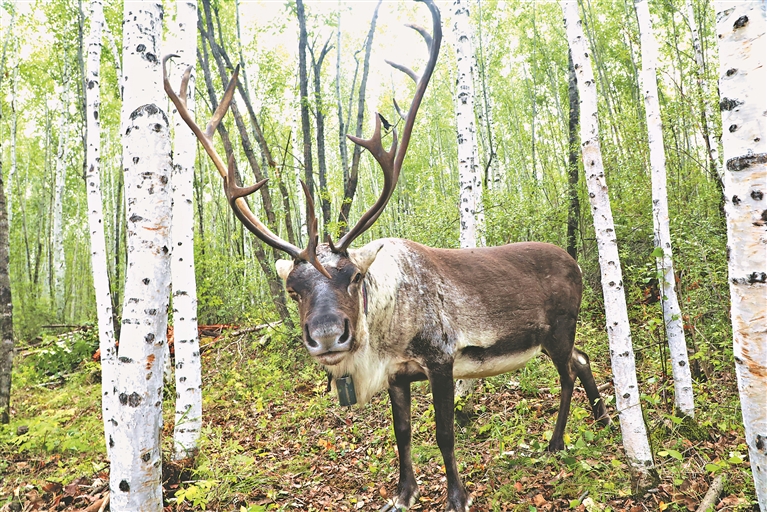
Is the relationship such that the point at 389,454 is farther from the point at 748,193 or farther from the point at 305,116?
the point at 305,116

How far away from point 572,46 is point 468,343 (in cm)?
229

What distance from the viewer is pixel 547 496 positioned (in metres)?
3.49

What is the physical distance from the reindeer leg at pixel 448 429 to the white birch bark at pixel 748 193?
2011 mm

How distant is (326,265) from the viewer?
341 cm

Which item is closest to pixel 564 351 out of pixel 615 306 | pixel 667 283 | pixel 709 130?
pixel 667 283

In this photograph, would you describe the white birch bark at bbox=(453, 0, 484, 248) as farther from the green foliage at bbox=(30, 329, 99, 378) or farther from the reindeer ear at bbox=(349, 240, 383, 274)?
the green foliage at bbox=(30, 329, 99, 378)

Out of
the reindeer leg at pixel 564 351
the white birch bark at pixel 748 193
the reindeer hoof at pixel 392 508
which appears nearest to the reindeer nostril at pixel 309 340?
the reindeer hoof at pixel 392 508

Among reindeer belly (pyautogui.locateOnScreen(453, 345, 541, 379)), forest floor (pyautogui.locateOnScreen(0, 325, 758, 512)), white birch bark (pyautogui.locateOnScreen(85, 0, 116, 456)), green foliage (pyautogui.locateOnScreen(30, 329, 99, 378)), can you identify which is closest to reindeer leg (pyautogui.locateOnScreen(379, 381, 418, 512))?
forest floor (pyautogui.locateOnScreen(0, 325, 758, 512))

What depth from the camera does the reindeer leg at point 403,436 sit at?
3.72 meters

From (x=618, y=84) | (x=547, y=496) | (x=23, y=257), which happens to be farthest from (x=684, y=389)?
(x=23, y=257)

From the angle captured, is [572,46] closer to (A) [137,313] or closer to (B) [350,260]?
(B) [350,260]

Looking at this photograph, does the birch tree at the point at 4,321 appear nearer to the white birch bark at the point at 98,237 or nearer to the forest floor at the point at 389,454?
the forest floor at the point at 389,454

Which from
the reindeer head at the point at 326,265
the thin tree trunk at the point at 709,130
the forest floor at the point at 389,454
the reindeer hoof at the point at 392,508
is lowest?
the reindeer hoof at the point at 392,508

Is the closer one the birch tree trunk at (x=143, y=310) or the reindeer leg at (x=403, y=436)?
the birch tree trunk at (x=143, y=310)
